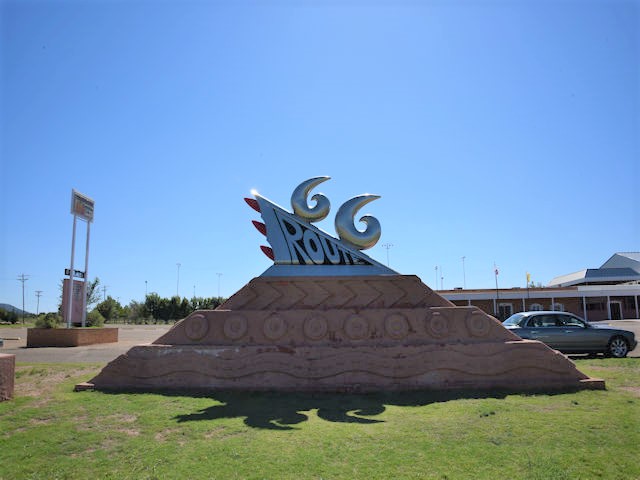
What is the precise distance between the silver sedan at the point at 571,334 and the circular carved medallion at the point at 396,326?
17.0ft

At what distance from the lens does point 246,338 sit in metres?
9.74

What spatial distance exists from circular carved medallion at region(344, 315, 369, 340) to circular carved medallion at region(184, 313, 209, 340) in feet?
10.0

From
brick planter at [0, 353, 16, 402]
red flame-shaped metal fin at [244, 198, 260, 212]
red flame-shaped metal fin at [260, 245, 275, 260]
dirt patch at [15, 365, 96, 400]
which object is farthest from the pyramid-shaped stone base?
red flame-shaped metal fin at [244, 198, 260, 212]

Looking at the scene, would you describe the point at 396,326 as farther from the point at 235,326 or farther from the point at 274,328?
the point at 235,326

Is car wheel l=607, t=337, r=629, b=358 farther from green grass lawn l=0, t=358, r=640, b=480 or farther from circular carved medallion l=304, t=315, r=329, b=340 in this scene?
circular carved medallion l=304, t=315, r=329, b=340

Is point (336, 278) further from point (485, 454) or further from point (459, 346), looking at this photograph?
point (485, 454)

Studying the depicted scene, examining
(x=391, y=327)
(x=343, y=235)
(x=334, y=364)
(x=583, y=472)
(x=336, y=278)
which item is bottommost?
(x=583, y=472)

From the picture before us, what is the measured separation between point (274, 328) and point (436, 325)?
3.49 m

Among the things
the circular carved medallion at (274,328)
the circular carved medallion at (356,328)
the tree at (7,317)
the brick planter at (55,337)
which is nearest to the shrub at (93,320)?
the brick planter at (55,337)

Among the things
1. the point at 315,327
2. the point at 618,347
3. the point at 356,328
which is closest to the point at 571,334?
A: the point at 618,347

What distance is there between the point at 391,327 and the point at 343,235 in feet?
8.02

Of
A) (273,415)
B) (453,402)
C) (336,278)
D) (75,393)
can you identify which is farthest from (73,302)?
(453,402)

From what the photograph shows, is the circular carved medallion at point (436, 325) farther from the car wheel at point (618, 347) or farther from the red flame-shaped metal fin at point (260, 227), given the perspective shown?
the car wheel at point (618, 347)

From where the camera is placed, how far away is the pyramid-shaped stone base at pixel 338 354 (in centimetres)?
916
